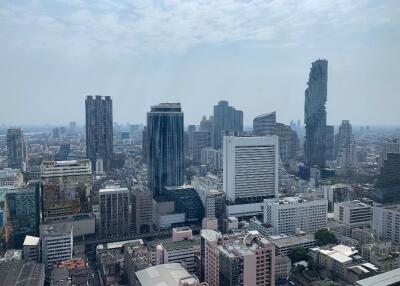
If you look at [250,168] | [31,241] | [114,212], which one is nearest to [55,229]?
[31,241]

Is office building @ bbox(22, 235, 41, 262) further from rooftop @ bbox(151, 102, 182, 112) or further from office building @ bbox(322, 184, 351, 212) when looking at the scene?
office building @ bbox(322, 184, 351, 212)

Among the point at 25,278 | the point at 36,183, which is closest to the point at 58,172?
the point at 36,183

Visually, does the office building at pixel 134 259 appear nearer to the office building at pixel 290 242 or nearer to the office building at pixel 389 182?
the office building at pixel 290 242

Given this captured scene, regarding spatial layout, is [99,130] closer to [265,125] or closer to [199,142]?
[199,142]

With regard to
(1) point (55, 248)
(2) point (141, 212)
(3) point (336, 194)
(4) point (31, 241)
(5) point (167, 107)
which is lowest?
(1) point (55, 248)

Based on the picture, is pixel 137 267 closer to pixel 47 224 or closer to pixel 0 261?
pixel 0 261

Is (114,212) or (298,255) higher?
(114,212)
